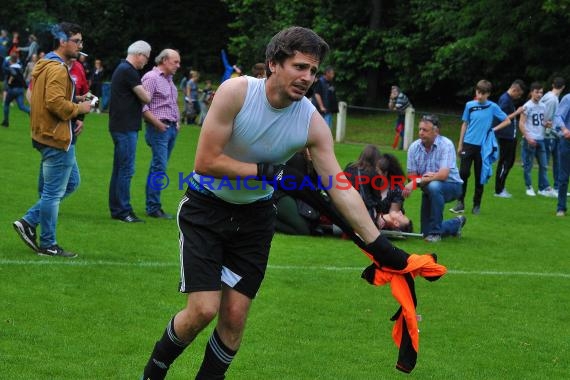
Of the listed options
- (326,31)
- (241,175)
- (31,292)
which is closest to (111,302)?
(31,292)

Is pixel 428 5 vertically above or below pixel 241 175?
above

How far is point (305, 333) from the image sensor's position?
726cm

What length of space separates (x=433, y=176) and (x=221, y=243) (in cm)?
722

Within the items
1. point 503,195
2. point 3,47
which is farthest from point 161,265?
point 3,47

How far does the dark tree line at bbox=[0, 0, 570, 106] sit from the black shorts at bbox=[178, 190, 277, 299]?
2041 centimetres

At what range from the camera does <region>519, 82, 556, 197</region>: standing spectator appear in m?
18.1

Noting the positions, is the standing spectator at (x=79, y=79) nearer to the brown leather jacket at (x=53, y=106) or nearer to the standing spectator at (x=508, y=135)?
the brown leather jacket at (x=53, y=106)

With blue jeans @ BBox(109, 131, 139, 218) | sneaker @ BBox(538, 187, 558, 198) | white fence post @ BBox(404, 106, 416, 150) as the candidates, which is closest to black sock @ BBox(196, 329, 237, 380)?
blue jeans @ BBox(109, 131, 139, 218)

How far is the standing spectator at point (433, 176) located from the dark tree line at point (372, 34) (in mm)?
14816

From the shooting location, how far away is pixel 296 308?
805cm

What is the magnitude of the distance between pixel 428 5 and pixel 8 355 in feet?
105

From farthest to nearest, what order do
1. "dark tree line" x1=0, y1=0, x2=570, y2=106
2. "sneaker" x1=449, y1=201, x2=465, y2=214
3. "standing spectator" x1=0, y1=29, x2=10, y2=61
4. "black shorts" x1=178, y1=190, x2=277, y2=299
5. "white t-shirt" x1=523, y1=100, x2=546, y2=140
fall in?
1. "standing spectator" x1=0, y1=29, x2=10, y2=61
2. "dark tree line" x1=0, y1=0, x2=570, y2=106
3. "white t-shirt" x1=523, y1=100, x2=546, y2=140
4. "sneaker" x1=449, y1=201, x2=465, y2=214
5. "black shorts" x1=178, y1=190, x2=277, y2=299

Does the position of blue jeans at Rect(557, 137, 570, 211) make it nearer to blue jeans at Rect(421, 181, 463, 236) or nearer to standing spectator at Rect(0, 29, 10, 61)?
blue jeans at Rect(421, 181, 463, 236)

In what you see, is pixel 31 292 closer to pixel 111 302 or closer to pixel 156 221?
pixel 111 302
